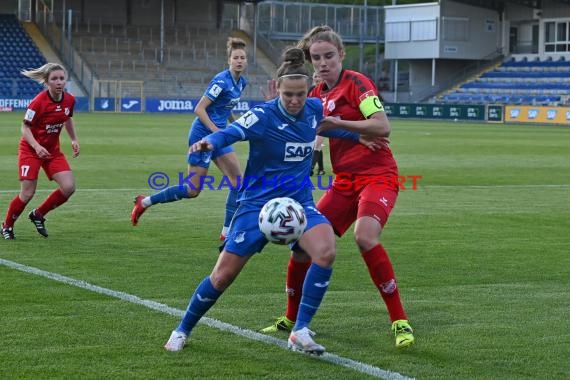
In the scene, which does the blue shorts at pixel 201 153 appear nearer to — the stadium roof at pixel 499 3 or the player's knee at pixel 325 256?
the player's knee at pixel 325 256

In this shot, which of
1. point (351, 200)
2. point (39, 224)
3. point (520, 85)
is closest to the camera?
point (351, 200)

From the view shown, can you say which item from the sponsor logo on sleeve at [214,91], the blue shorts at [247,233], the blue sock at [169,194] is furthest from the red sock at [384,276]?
the sponsor logo on sleeve at [214,91]

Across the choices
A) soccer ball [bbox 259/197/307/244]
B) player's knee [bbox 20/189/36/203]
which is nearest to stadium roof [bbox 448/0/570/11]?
player's knee [bbox 20/189/36/203]

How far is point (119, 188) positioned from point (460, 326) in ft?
35.6

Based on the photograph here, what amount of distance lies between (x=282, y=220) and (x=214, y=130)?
5.14 meters

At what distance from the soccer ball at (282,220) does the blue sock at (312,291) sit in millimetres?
273

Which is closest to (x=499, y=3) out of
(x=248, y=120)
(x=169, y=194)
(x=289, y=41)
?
(x=289, y=41)

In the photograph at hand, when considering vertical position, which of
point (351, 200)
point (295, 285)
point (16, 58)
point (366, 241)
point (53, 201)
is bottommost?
point (295, 285)

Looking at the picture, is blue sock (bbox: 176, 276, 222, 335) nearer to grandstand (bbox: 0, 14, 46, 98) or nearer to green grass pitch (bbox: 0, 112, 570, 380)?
green grass pitch (bbox: 0, 112, 570, 380)

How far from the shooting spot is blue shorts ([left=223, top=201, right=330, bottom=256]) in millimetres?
6359

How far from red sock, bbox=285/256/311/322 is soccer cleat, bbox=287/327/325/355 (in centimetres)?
69

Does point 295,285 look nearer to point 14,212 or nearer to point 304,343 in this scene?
point 304,343

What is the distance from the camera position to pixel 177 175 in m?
20.2

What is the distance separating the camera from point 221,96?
1173 cm
